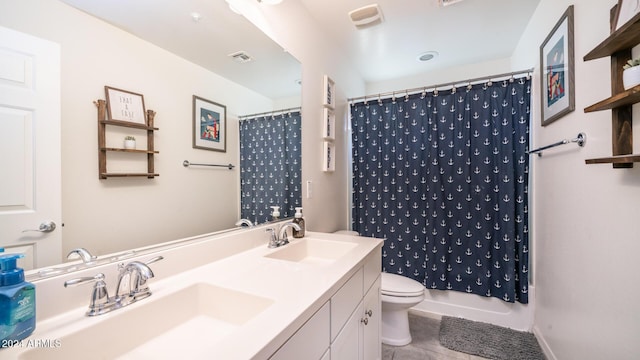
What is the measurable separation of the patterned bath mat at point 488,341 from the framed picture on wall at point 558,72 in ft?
5.10

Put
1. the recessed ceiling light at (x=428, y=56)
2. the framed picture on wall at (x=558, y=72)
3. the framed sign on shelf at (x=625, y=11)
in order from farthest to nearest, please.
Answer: the recessed ceiling light at (x=428, y=56), the framed picture on wall at (x=558, y=72), the framed sign on shelf at (x=625, y=11)

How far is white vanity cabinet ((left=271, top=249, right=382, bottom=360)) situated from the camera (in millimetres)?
654

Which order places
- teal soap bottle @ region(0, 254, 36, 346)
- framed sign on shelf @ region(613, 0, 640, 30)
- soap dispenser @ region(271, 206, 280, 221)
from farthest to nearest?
soap dispenser @ region(271, 206, 280, 221)
framed sign on shelf @ region(613, 0, 640, 30)
teal soap bottle @ region(0, 254, 36, 346)

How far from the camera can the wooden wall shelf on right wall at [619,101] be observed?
0.80m

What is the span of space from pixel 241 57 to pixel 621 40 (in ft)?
4.88

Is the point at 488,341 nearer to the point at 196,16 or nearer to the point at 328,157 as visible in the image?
the point at 328,157

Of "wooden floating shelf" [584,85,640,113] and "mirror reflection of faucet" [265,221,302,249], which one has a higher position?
"wooden floating shelf" [584,85,640,113]

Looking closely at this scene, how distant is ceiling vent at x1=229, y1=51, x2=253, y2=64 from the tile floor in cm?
204

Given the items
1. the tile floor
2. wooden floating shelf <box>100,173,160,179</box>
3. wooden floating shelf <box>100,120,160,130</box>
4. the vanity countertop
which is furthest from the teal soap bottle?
the tile floor

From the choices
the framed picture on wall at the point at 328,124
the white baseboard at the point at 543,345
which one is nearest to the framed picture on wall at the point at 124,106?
the framed picture on wall at the point at 328,124

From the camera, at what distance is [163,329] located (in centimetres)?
71

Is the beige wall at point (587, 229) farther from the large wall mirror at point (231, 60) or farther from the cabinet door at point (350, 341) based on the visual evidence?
the large wall mirror at point (231, 60)

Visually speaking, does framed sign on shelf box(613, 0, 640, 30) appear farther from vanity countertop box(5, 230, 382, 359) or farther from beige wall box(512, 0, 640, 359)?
vanity countertop box(5, 230, 382, 359)

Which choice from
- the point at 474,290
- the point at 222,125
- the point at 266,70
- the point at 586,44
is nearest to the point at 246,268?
the point at 222,125
